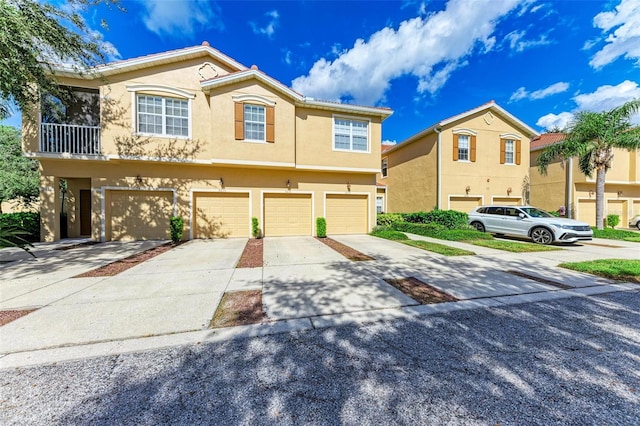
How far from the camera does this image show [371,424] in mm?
1781

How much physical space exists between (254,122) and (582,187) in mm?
20583

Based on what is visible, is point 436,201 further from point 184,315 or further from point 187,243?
point 184,315

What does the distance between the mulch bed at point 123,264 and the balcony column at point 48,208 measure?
193 inches

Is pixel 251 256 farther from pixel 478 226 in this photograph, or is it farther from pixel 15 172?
pixel 15 172

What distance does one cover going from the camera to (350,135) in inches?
480

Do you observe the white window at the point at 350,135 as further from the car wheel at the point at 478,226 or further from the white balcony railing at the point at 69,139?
the white balcony railing at the point at 69,139

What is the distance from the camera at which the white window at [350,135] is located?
39.4 feet

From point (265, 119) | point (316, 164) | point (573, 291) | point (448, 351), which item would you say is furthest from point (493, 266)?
point (265, 119)

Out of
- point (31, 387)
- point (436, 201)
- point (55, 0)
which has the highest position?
point (55, 0)

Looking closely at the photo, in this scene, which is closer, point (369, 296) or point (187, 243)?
point (369, 296)

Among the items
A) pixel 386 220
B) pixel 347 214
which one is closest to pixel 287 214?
pixel 347 214

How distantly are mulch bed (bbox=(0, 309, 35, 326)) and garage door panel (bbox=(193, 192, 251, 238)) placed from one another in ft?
23.9

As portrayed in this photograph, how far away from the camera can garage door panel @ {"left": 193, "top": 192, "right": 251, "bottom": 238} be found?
10844mm

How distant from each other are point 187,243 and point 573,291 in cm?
1126
